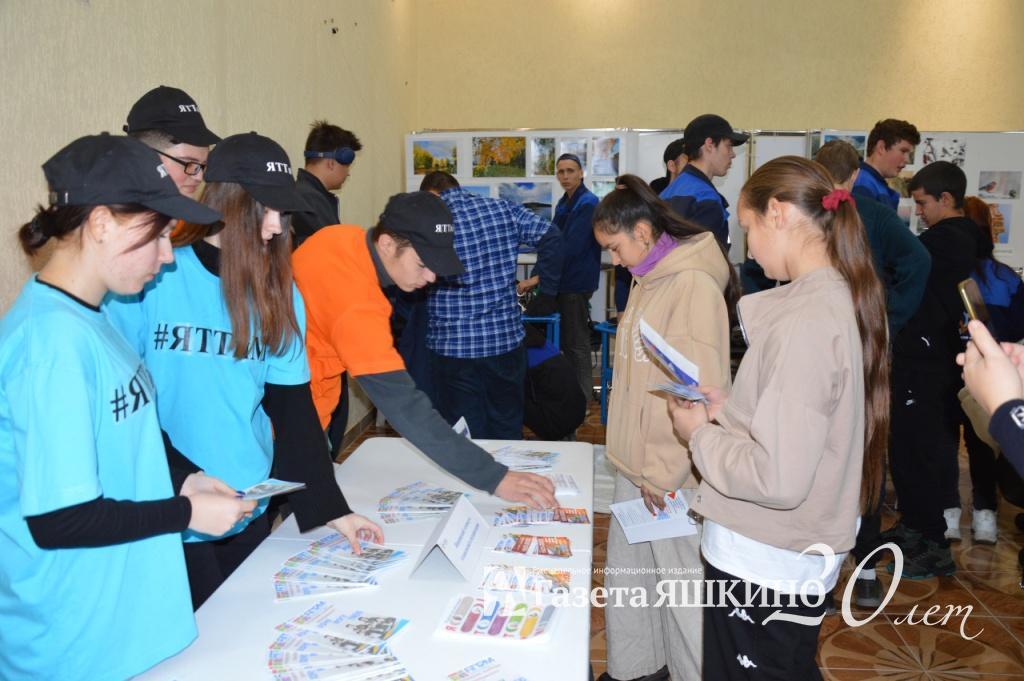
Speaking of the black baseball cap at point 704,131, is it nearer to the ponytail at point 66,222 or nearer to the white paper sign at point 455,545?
the white paper sign at point 455,545

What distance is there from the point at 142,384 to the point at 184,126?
1.08 meters

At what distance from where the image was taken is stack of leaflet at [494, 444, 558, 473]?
7.50 feet

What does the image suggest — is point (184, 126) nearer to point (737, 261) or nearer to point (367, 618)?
point (367, 618)

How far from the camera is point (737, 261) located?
6.80 meters

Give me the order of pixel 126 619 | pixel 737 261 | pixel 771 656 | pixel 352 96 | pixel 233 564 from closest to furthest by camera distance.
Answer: pixel 126 619
pixel 771 656
pixel 233 564
pixel 352 96
pixel 737 261

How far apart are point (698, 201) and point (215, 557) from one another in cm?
252

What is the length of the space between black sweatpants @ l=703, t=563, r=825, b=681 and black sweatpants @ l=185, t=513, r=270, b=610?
1.01m

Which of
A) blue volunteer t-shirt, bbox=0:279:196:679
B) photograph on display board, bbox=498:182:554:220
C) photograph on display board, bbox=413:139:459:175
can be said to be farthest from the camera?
photograph on display board, bbox=498:182:554:220

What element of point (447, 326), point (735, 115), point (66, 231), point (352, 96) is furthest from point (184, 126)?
point (735, 115)

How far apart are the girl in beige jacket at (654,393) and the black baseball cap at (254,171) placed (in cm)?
97

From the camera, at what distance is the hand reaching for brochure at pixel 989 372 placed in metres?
1.22

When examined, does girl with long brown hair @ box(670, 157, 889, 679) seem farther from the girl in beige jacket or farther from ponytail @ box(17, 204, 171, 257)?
ponytail @ box(17, 204, 171, 257)

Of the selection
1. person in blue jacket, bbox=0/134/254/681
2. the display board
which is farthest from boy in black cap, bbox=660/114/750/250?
the display board

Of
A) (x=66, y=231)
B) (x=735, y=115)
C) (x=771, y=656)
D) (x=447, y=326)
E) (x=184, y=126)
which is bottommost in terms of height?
(x=771, y=656)
